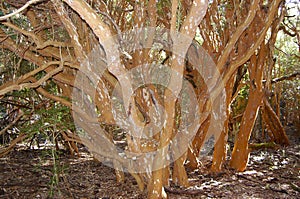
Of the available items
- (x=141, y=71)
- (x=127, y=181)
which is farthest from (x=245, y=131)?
(x=141, y=71)

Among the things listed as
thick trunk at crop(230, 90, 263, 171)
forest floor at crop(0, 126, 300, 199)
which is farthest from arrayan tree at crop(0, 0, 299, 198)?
forest floor at crop(0, 126, 300, 199)

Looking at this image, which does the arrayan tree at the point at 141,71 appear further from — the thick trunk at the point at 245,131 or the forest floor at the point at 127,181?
the forest floor at the point at 127,181

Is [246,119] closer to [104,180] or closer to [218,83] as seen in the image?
[218,83]

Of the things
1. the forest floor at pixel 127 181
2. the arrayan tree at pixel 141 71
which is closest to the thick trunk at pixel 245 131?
the arrayan tree at pixel 141 71

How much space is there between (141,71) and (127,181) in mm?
1821

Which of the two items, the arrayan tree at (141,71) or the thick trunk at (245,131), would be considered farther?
the thick trunk at (245,131)

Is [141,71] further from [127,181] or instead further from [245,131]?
[245,131]

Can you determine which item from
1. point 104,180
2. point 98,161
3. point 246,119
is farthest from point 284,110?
point 104,180

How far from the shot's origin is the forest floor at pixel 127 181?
443cm

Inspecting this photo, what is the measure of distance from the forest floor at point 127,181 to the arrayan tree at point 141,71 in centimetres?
26

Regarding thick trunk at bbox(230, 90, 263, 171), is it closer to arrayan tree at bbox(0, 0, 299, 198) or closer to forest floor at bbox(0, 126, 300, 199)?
arrayan tree at bbox(0, 0, 299, 198)

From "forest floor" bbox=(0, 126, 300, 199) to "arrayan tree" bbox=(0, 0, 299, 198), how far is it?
0.26m

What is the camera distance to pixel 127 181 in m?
5.12

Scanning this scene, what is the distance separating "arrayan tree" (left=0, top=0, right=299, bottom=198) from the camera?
3379 mm
